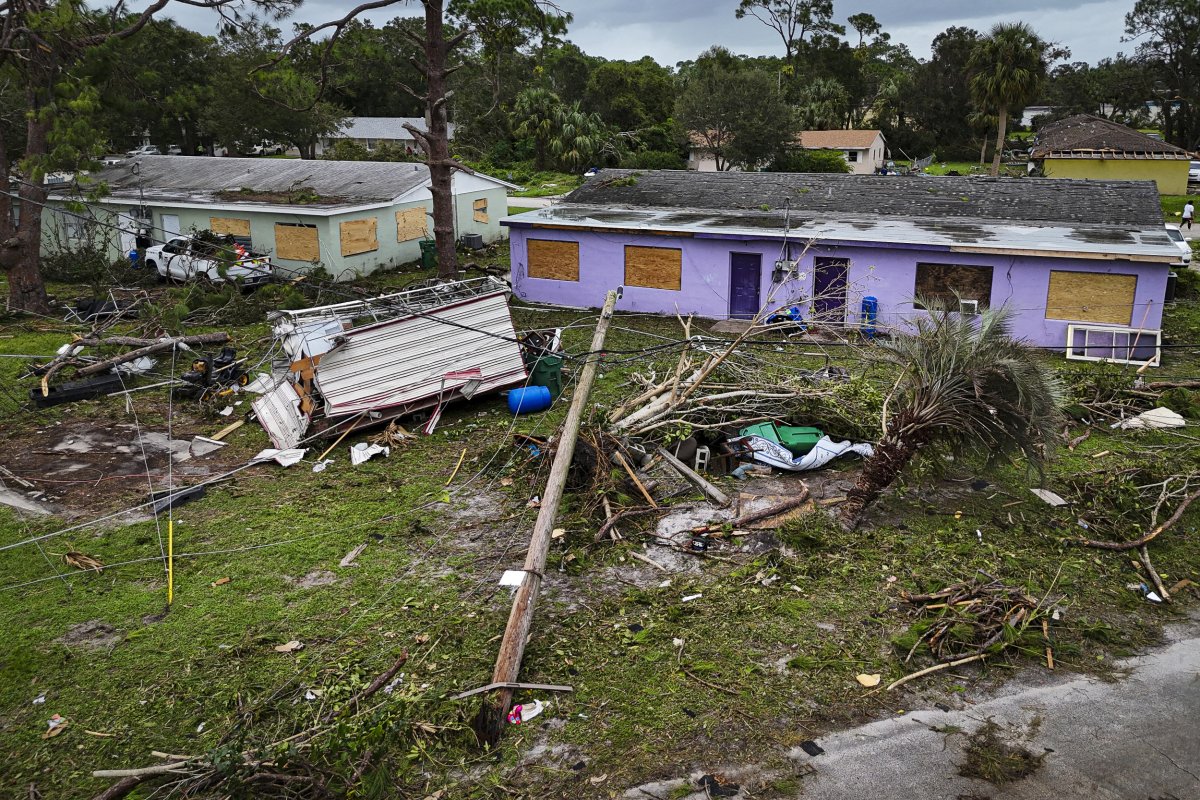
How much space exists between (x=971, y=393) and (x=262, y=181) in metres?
27.1

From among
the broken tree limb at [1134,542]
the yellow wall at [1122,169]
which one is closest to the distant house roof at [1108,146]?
the yellow wall at [1122,169]

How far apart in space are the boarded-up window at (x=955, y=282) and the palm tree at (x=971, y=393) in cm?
956

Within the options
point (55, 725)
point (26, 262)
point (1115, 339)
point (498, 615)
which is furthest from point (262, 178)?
point (1115, 339)

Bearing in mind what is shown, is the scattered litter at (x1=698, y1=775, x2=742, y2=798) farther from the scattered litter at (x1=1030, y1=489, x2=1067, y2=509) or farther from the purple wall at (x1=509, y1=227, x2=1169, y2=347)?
the purple wall at (x1=509, y1=227, x2=1169, y2=347)

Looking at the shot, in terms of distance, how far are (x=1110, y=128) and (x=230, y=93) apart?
45784 mm

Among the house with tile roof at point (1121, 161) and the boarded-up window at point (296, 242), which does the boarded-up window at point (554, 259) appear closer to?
the boarded-up window at point (296, 242)

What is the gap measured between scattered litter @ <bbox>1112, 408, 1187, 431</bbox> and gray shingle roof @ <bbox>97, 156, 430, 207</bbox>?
21.1m

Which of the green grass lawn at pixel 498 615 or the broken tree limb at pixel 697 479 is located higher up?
the broken tree limb at pixel 697 479

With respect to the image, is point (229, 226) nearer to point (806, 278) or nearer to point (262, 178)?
point (262, 178)

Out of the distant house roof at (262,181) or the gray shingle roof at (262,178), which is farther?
the gray shingle roof at (262,178)

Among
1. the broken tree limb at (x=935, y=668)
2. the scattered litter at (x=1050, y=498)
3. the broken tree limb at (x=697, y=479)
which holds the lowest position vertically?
the broken tree limb at (x=935, y=668)

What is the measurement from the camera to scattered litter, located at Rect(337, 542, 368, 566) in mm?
10086

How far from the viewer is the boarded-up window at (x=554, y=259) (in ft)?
74.9

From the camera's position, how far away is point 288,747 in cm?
640
